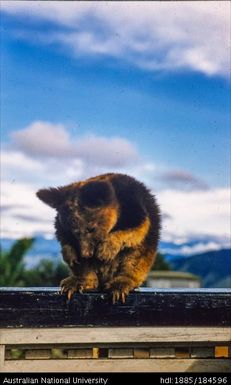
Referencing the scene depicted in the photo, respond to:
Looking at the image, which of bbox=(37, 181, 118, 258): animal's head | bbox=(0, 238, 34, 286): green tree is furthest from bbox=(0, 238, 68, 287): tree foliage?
bbox=(37, 181, 118, 258): animal's head

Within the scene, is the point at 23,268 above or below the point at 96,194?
above

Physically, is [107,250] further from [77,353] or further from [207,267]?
[207,267]

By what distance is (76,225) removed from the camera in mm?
3496

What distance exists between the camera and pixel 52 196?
3781 mm

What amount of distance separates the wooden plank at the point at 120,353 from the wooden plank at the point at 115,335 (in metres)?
0.12

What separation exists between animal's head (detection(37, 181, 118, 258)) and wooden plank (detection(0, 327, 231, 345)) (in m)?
0.58

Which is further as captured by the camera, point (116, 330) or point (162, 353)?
point (162, 353)

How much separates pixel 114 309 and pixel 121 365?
0.32 meters

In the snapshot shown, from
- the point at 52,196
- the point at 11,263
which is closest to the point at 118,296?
the point at 52,196

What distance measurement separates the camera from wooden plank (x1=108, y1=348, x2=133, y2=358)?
3.12 metres

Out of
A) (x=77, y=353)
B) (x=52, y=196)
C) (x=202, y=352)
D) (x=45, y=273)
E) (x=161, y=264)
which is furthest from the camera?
(x=161, y=264)

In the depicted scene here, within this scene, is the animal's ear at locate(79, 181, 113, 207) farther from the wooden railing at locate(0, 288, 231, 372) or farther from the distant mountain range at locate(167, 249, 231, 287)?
the distant mountain range at locate(167, 249, 231, 287)
